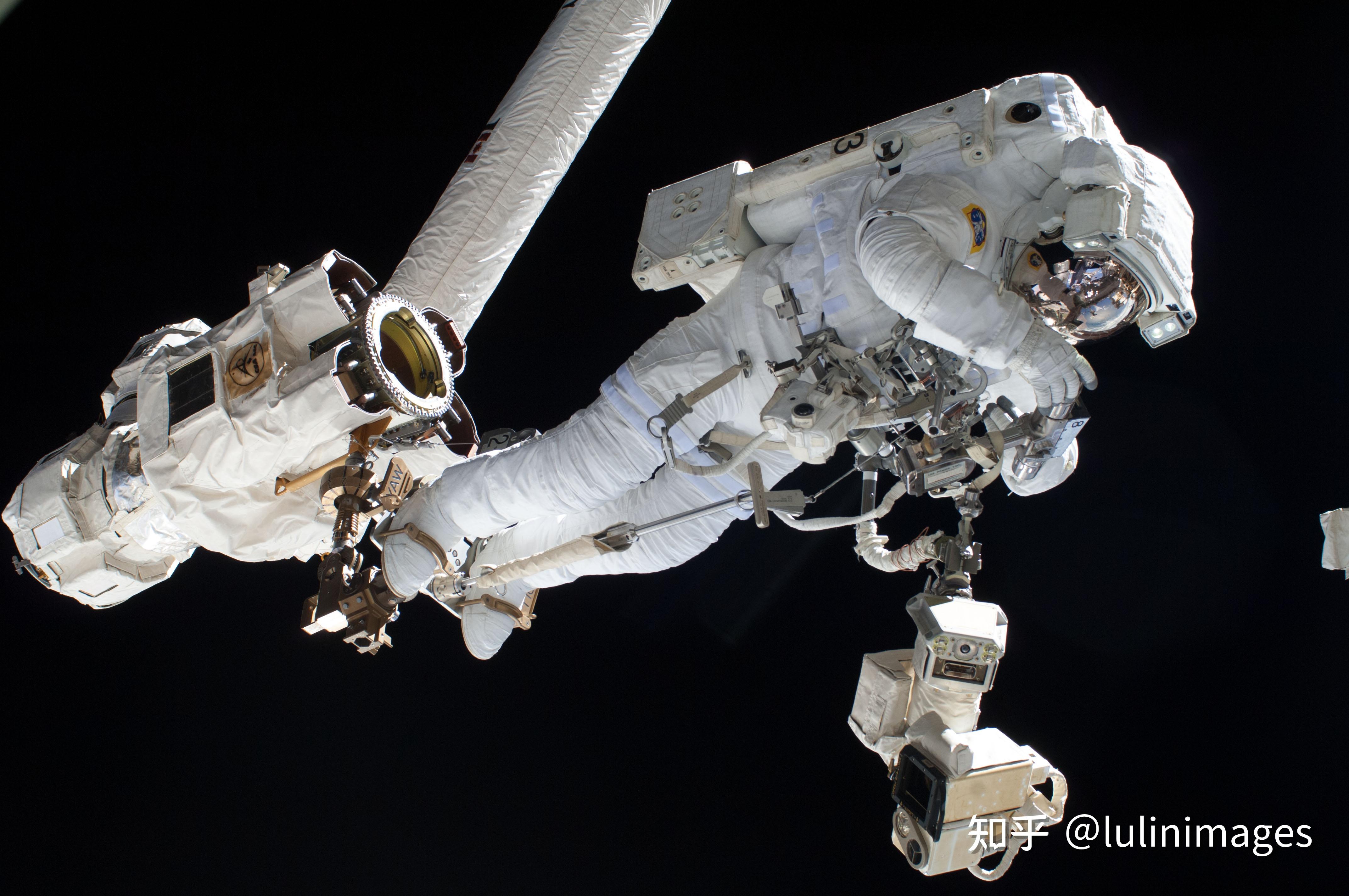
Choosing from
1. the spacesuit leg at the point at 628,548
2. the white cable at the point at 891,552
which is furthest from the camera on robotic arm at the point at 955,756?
the spacesuit leg at the point at 628,548

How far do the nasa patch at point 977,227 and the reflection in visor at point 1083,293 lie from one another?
106mm

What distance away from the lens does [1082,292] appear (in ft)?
6.25

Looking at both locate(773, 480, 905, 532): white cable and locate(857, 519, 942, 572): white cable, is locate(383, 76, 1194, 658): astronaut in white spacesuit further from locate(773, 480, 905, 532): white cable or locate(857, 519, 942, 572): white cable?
locate(857, 519, 942, 572): white cable

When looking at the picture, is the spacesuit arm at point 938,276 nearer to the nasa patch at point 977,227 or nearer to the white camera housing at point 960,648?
the nasa patch at point 977,227

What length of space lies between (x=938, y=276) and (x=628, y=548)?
1182 millimetres

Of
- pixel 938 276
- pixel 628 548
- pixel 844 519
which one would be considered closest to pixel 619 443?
pixel 628 548

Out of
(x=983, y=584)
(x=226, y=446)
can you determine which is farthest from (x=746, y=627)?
(x=226, y=446)

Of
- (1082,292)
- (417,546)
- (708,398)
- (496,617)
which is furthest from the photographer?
(496,617)

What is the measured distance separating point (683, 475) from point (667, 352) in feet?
1.27

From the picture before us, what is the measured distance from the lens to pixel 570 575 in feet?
8.65

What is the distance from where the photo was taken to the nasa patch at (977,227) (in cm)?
196

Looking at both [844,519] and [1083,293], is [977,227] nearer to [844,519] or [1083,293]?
[1083,293]

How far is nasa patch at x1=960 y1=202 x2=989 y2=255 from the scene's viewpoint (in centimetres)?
196

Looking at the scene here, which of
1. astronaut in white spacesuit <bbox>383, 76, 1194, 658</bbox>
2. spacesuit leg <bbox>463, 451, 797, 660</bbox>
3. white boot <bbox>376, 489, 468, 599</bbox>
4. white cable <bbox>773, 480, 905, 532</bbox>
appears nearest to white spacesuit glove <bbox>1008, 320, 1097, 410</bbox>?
astronaut in white spacesuit <bbox>383, 76, 1194, 658</bbox>
